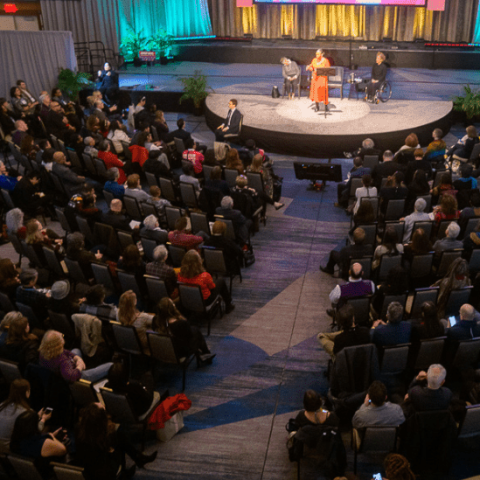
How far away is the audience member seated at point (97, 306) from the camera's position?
5.33 metres

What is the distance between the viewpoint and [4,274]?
19.0ft

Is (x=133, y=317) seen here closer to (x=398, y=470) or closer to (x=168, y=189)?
(x=398, y=470)

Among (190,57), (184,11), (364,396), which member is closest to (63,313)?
(364,396)

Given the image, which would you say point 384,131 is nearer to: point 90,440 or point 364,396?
point 364,396

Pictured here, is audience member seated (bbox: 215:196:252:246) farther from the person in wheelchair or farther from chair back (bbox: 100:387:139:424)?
the person in wheelchair

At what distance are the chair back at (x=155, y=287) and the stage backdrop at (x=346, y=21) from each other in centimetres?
1519

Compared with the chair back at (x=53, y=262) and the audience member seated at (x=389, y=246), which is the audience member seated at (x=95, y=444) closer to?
the chair back at (x=53, y=262)

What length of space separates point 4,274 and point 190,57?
47.1ft

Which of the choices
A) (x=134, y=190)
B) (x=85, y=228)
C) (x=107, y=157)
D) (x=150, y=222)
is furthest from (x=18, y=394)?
(x=107, y=157)

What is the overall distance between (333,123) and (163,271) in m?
6.98

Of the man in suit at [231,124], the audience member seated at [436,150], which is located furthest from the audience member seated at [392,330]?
the man in suit at [231,124]

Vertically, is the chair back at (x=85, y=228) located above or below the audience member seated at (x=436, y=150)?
below

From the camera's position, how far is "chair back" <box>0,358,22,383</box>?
4.70 m

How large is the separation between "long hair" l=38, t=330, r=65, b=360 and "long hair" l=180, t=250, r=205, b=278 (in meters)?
1.57
